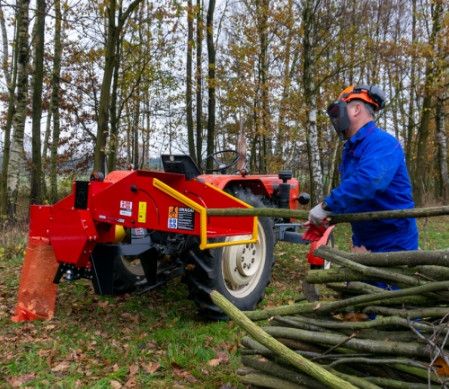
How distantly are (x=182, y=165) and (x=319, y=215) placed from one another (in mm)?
1941

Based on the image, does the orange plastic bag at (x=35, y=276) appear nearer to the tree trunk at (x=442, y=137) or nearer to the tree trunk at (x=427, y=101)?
the tree trunk at (x=427, y=101)

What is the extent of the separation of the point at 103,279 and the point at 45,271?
0.57 metres

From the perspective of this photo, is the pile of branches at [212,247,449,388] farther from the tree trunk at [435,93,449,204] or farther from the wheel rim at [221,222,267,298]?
the tree trunk at [435,93,449,204]

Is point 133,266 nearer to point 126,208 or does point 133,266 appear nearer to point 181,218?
point 126,208

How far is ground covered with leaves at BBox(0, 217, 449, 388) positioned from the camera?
12.8 ft

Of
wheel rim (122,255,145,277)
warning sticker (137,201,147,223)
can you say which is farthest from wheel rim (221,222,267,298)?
wheel rim (122,255,145,277)

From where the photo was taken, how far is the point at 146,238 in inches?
210

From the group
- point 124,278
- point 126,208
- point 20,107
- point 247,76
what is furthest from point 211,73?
point 126,208

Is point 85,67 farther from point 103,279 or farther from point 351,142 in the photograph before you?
point 351,142

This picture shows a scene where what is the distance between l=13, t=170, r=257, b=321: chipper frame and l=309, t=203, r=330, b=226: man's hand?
4.57 feet

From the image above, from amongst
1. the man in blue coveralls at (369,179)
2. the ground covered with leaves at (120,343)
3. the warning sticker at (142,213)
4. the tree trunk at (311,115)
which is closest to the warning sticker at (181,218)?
the warning sticker at (142,213)

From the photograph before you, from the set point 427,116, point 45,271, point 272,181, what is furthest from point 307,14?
point 45,271

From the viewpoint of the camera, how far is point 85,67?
21.7 meters

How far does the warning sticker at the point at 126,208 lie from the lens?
4.66m
